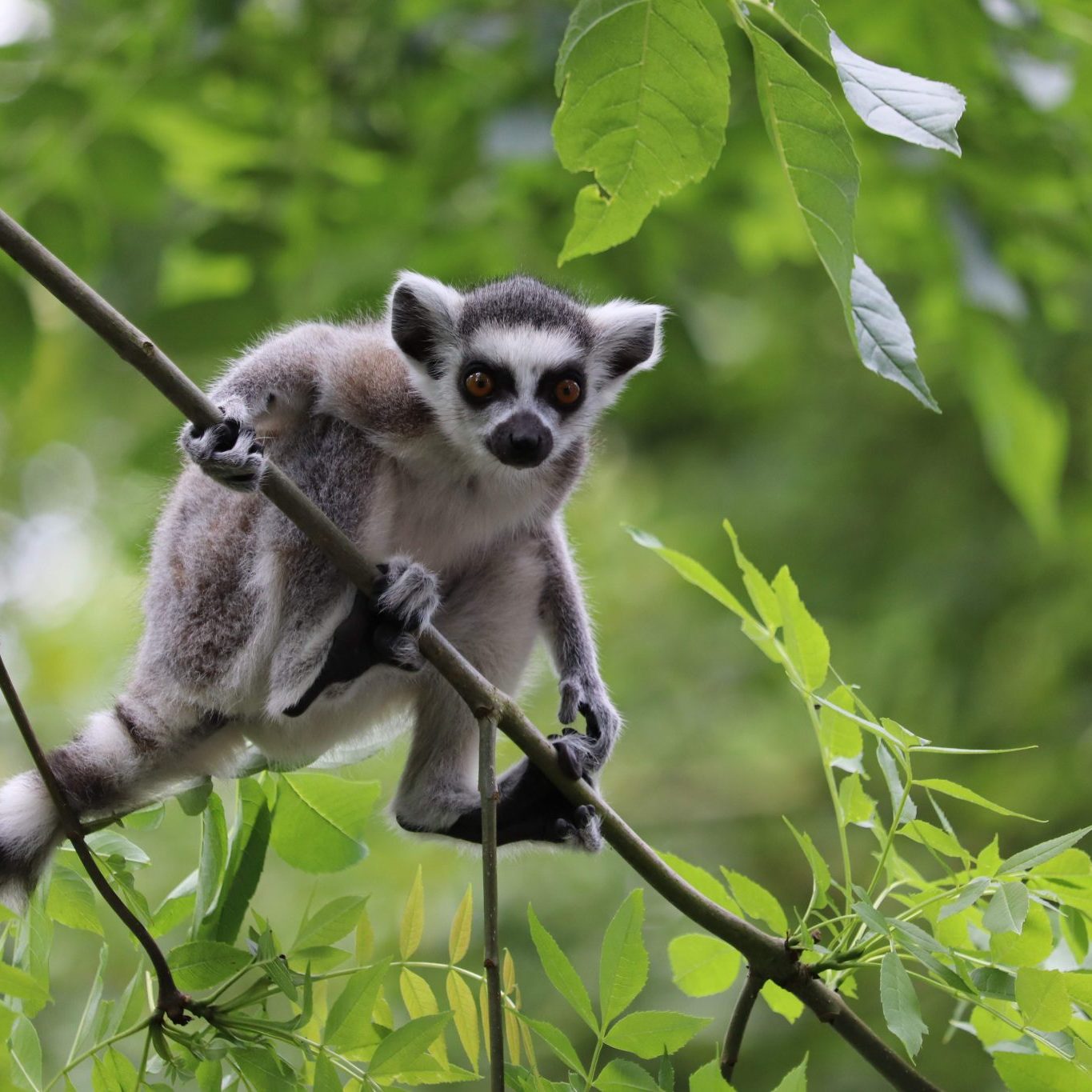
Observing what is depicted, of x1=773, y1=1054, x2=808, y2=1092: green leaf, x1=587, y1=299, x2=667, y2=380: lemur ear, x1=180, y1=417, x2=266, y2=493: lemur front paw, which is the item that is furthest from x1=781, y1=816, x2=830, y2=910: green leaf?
x1=587, y1=299, x2=667, y2=380: lemur ear

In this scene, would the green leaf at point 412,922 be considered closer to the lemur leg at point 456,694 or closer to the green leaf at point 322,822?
the green leaf at point 322,822

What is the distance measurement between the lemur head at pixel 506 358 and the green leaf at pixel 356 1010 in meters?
1.59

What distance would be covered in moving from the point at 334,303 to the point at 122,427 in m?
4.38

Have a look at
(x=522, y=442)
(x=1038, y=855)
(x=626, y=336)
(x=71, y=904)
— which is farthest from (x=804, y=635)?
(x=626, y=336)

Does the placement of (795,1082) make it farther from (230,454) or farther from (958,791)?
(230,454)

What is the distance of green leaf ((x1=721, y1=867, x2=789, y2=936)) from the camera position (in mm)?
2004

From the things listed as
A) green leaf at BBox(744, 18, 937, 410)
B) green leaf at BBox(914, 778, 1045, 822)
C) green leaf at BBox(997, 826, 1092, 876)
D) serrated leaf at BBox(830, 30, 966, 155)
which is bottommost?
green leaf at BBox(997, 826, 1092, 876)

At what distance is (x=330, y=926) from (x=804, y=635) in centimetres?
82

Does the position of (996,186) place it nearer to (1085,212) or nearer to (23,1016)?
(1085,212)

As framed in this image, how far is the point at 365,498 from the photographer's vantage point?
3004mm

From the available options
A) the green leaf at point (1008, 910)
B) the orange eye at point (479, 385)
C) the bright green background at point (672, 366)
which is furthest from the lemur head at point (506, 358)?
the green leaf at point (1008, 910)

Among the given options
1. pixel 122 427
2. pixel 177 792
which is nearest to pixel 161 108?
pixel 177 792

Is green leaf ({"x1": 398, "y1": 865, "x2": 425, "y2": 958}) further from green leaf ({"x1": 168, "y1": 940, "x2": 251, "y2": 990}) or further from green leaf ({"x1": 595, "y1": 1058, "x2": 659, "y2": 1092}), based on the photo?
green leaf ({"x1": 595, "y1": 1058, "x2": 659, "y2": 1092})

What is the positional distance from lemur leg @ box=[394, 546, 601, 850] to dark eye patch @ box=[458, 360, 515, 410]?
405 mm
